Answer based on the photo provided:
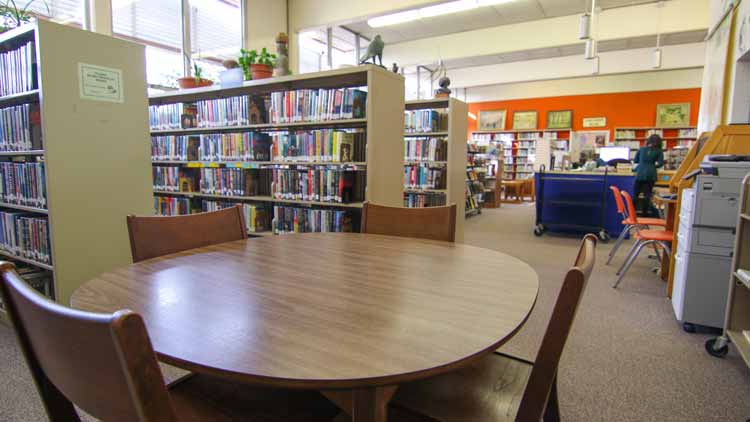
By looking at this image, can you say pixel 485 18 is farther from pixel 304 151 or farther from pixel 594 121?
pixel 594 121

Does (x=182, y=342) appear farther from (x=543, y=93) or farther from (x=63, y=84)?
(x=543, y=93)

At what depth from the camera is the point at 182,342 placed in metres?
0.71

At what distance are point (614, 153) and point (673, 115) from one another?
349cm

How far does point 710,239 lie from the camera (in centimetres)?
238

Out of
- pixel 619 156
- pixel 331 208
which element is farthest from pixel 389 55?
pixel 331 208

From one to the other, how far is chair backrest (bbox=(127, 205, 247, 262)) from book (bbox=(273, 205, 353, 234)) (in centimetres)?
133

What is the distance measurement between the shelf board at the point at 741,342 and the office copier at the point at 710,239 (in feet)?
1.11

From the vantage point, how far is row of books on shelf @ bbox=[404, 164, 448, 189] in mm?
4867

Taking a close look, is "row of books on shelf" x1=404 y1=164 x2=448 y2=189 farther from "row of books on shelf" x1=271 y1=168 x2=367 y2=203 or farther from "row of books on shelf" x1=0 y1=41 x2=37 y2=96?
"row of books on shelf" x1=0 y1=41 x2=37 y2=96

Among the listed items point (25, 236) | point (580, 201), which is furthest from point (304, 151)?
point (580, 201)

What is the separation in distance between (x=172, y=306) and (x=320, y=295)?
32 cm

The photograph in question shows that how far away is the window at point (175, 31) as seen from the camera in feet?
14.1

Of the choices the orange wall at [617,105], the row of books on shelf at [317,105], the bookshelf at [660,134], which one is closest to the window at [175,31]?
the row of books on shelf at [317,105]

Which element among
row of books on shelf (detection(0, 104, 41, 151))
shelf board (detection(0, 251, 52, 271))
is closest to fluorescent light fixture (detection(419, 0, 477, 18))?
row of books on shelf (detection(0, 104, 41, 151))
